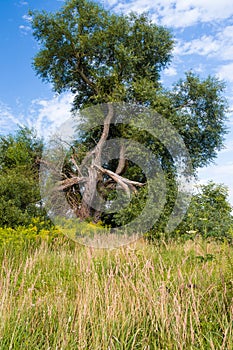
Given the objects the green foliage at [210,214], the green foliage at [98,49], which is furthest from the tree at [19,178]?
the green foliage at [210,214]

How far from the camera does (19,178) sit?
12.4 metres

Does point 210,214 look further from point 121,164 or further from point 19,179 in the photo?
point 19,179

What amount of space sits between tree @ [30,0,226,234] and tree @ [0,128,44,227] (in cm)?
146

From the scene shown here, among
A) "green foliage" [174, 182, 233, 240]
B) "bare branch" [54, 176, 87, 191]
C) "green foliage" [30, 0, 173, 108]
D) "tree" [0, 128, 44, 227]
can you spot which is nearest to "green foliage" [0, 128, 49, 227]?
"tree" [0, 128, 44, 227]

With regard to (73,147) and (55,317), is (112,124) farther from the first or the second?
(55,317)

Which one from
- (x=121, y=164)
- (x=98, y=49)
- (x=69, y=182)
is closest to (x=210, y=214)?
(x=121, y=164)

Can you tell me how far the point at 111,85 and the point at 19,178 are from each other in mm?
5342

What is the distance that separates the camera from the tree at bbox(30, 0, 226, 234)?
42.8ft

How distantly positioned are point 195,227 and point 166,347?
683cm

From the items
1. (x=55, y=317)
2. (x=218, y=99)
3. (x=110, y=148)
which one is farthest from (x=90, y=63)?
(x=55, y=317)

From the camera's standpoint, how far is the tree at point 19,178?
36.6 feet

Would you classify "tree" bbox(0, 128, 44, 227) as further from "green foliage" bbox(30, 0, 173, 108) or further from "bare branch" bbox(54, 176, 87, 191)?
"green foliage" bbox(30, 0, 173, 108)

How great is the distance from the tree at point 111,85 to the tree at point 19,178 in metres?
1.46

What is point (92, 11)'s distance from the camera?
14828mm
